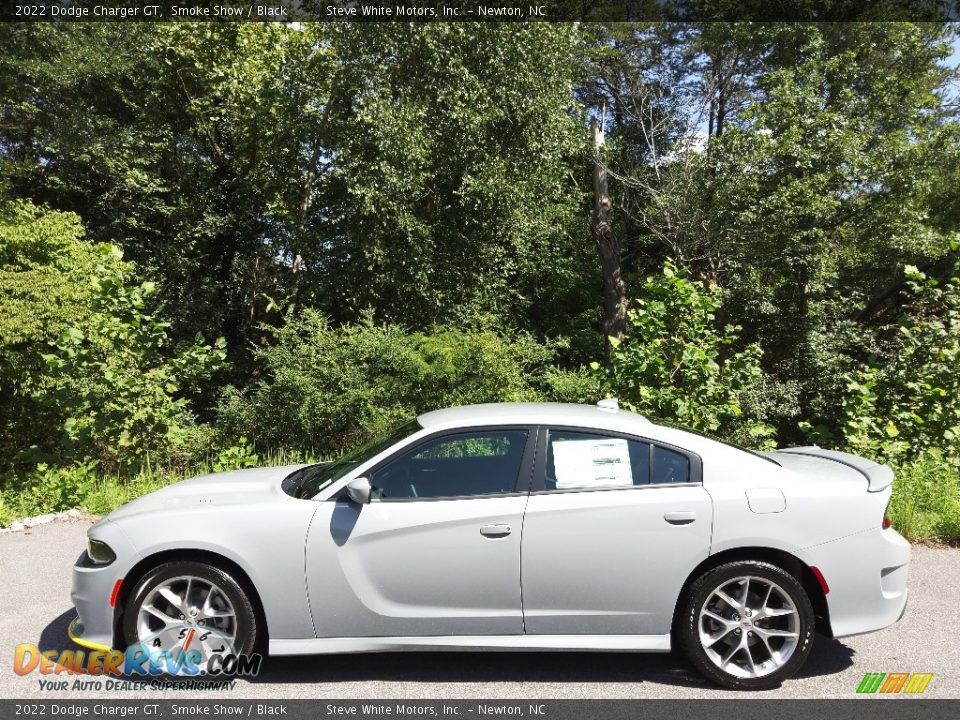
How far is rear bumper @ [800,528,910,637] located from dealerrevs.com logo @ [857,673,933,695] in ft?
0.95

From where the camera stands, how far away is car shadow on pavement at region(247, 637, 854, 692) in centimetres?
430

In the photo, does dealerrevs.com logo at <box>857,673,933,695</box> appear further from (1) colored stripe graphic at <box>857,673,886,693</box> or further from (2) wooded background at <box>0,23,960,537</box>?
(2) wooded background at <box>0,23,960,537</box>

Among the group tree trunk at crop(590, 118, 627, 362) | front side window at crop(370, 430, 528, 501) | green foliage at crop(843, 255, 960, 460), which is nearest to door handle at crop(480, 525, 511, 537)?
front side window at crop(370, 430, 528, 501)

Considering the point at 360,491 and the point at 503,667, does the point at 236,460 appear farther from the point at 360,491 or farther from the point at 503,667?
the point at 503,667

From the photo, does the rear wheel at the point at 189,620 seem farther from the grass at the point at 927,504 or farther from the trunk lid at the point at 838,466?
the grass at the point at 927,504

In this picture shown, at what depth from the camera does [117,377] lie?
963cm

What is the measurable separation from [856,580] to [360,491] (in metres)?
2.71

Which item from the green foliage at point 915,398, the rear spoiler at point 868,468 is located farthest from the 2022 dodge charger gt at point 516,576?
the green foliage at point 915,398

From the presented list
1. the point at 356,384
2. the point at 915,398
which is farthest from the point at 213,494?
the point at 915,398

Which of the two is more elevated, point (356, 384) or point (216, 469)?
point (356, 384)

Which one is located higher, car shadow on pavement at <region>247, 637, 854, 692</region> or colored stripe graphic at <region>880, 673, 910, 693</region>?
car shadow on pavement at <region>247, 637, 854, 692</region>

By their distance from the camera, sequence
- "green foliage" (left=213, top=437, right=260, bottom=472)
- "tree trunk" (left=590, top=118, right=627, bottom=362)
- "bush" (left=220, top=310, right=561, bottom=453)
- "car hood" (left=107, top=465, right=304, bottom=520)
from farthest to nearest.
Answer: "tree trunk" (left=590, top=118, right=627, bottom=362) → "bush" (left=220, top=310, right=561, bottom=453) → "green foliage" (left=213, top=437, right=260, bottom=472) → "car hood" (left=107, top=465, right=304, bottom=520)

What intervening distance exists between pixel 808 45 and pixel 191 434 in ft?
50.2

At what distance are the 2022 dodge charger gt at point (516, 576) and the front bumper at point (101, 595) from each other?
0.01 meters
